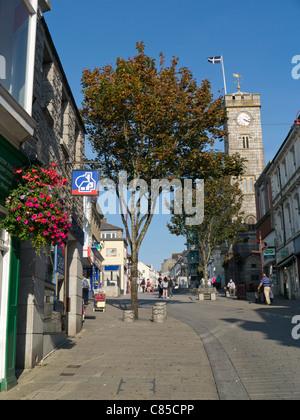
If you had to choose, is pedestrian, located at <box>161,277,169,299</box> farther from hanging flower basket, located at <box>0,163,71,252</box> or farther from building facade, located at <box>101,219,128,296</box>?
hanging flower basket, located at <box>0,163,71,252</box>

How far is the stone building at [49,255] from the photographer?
8.77 metres

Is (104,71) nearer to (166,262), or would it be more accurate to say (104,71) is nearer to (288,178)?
(288,178)

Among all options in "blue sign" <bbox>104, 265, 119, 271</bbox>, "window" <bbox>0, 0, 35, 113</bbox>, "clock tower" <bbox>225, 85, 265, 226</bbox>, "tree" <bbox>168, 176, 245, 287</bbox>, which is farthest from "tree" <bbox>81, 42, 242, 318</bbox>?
"clock tower" <bbox>225, 85, 265, 226</bbox>

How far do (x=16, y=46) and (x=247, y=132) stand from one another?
59345 mm

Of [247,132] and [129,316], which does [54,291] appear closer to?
[129,316]

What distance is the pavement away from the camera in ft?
22.6

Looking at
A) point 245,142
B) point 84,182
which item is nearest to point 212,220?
point 84,182

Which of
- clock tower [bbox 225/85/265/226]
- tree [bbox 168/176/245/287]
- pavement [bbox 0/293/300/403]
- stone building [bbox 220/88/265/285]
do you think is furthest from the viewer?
clock tower [bbox 225/85/265/226]

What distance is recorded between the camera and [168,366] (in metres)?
8.89

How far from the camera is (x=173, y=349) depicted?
35.7ft

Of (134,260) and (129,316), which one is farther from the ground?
(134,260)

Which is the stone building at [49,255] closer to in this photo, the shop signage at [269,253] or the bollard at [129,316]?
the bollard at [129,316]

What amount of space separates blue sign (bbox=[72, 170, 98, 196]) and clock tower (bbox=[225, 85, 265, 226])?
49558 millimetres
